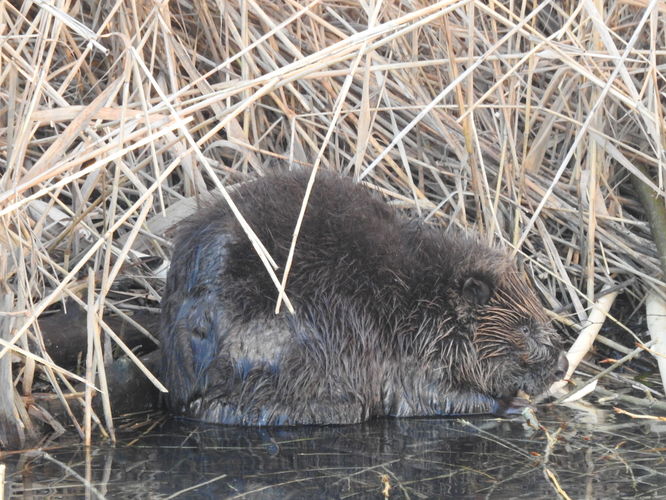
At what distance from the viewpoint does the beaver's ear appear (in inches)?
159

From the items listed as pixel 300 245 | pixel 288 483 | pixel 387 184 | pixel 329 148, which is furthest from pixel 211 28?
pixel 288 483

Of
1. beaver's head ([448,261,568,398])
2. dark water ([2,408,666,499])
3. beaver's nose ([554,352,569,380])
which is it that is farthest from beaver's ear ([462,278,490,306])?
dark water ([2,408,666,499])

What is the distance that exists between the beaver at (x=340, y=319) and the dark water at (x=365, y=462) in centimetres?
13

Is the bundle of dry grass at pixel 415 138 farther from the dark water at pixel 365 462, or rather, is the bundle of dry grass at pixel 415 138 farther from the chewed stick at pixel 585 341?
the dark water at pixel 365 462

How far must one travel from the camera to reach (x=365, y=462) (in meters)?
3.28

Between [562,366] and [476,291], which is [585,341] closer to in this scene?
[562,366]

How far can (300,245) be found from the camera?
12.4ft

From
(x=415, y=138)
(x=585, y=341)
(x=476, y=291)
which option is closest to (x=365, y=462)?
(x=476, y=291)

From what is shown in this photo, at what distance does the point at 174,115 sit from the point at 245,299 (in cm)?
98

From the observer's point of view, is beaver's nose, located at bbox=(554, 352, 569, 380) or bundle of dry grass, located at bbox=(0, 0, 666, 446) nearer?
beaver's nose, located at bbox=(554, 352, 569, 380)

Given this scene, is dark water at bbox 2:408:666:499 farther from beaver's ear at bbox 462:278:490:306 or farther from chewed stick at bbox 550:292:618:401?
beaver's ear at bbox 462:278:490:306

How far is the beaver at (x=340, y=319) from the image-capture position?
3.72 meters

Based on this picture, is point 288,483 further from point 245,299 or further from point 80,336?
point 80,336

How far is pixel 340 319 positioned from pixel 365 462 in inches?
26.5
